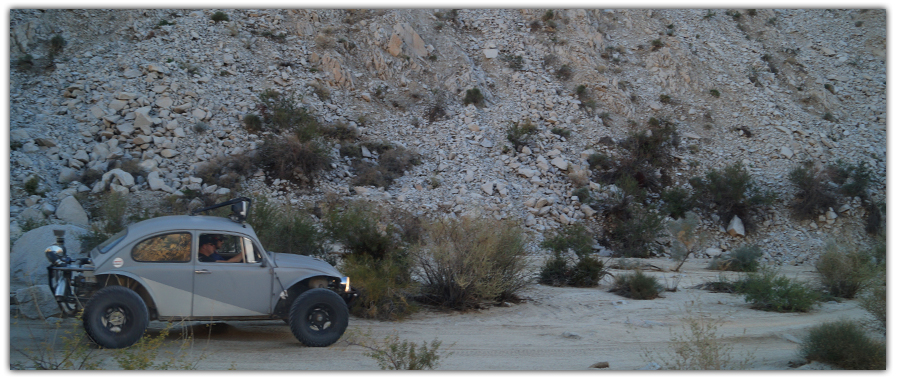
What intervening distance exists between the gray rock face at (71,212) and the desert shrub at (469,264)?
32.2ft

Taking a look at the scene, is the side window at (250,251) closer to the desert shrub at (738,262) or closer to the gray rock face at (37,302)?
the gray rock face at (37,302)

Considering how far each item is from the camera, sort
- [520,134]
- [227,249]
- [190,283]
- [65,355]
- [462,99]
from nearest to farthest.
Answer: [65,355] → [190,283] → [227,249] → [520,134] → [462,99]

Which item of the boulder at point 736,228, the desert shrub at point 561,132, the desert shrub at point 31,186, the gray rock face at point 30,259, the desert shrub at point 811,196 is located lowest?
the gray rock face at point 30,259

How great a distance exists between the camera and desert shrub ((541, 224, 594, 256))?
13480mm

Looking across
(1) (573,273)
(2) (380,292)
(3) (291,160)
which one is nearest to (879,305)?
(1) (573,273)

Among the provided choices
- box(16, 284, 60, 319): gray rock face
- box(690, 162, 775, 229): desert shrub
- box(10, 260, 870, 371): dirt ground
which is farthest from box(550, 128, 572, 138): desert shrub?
box(16, 284, 60, 319): gray rock face

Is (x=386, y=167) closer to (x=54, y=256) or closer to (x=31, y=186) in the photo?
(x=31, y=186)

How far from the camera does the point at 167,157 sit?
1683 centimetres

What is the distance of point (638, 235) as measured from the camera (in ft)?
56.1

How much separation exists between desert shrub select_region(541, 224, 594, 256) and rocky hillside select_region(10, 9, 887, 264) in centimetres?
103

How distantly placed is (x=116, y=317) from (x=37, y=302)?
2163mm

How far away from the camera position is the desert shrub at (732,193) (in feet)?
63.0

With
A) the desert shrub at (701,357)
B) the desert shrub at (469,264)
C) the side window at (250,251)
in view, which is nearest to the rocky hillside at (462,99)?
the desert shrub at (469,264)

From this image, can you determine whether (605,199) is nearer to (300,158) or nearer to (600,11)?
(300,158)
